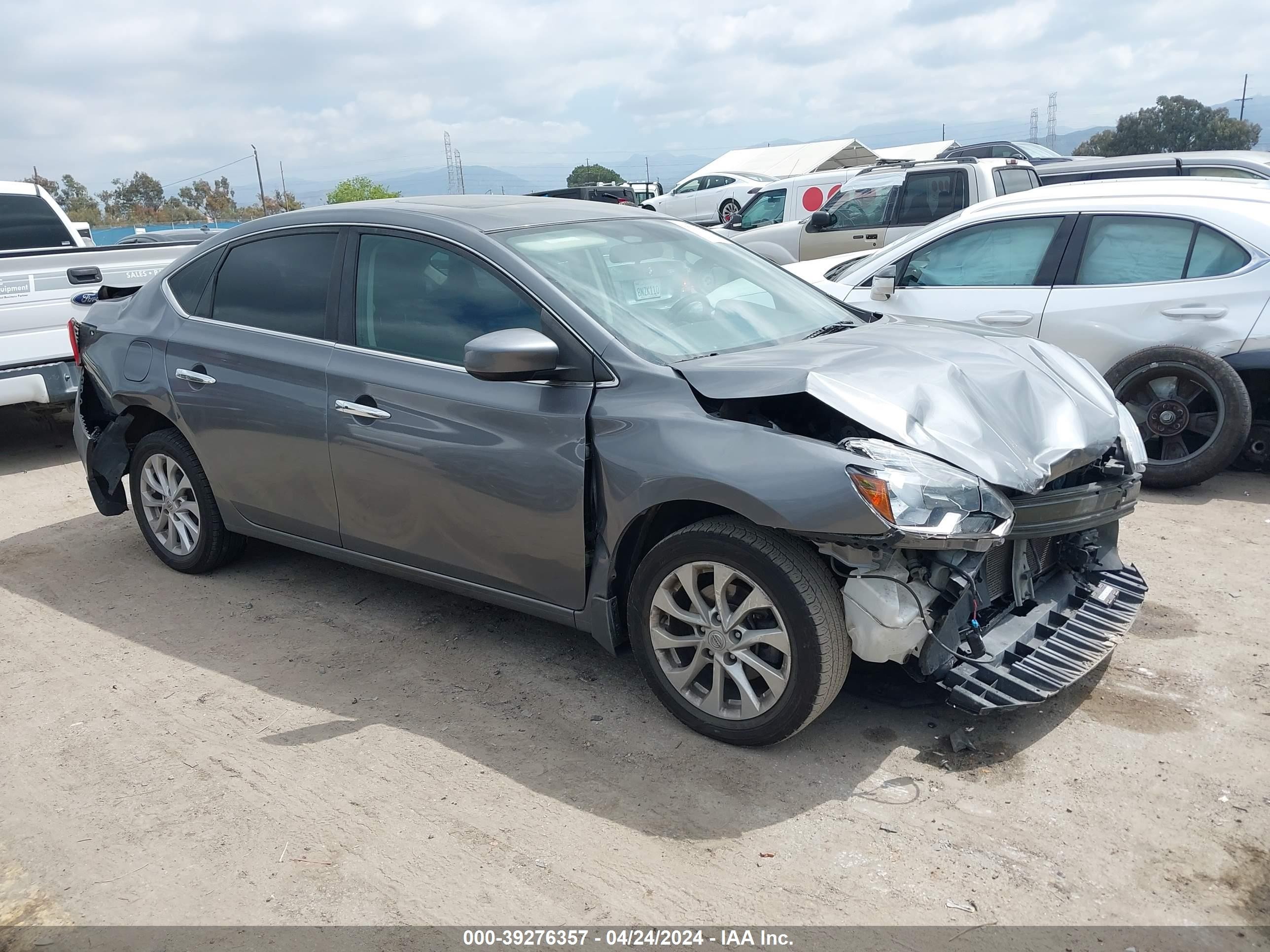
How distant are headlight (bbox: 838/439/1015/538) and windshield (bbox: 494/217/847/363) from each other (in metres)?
0.88

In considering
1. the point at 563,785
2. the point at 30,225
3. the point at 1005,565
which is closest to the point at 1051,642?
the point at 1005,565

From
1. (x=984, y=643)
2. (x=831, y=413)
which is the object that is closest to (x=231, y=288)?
(x=831, y=413)

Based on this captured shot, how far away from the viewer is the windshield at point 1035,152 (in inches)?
810

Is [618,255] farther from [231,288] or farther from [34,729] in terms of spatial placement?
[34,729]

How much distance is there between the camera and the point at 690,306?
4234mm

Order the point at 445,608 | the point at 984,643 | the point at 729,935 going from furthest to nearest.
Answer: the point at 445,608, the point at 984,643, the point at 729,935

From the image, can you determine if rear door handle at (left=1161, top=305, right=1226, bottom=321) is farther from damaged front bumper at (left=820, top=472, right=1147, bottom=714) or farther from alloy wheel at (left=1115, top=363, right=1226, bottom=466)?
damaged front bumper at (left=820, top=472, right=1147, bottom=714)

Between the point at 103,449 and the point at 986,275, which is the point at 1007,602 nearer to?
the point at 986,275

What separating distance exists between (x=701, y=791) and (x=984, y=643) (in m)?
1.08

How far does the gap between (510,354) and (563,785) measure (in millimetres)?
1478

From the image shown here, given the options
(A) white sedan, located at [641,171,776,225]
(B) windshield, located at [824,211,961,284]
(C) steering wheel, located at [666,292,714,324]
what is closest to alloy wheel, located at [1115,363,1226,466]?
(B) windshield, located at [824,211,961,284]

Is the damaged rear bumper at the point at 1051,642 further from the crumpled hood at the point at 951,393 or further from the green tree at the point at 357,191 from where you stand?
the green tree at the point at 357,191

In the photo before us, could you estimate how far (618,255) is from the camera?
4340 millimetres

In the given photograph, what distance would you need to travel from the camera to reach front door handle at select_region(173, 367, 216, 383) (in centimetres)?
498
